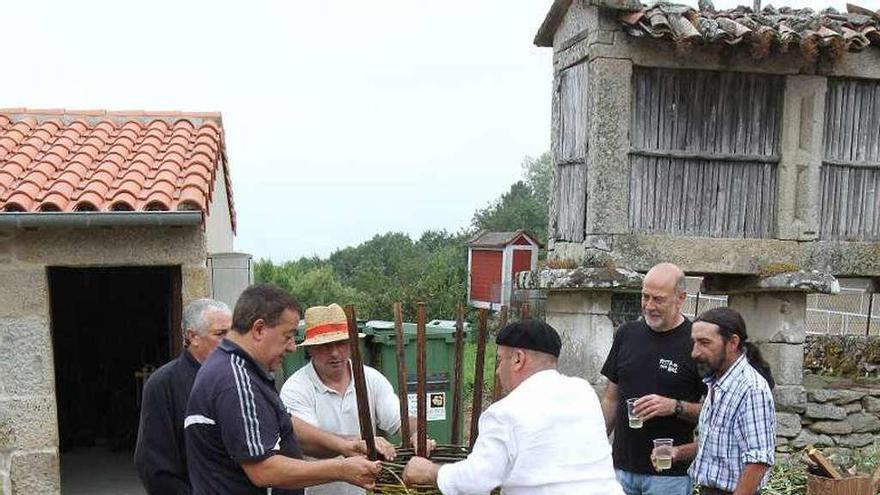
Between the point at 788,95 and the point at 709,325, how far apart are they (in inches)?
173

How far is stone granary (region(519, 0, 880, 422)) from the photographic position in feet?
23.5

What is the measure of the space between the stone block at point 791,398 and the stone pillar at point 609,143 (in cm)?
212

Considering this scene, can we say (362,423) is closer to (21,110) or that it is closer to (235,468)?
(235,468)

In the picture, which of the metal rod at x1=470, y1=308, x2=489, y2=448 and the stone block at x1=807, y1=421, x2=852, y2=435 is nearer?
the metal rod at x1=470, y1=308, x2=489, y2=448

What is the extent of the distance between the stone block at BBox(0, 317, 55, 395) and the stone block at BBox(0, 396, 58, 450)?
77mm

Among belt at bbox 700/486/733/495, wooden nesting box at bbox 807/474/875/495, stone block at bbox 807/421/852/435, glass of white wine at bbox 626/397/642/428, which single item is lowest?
stone block at bbox 807/421/852/435

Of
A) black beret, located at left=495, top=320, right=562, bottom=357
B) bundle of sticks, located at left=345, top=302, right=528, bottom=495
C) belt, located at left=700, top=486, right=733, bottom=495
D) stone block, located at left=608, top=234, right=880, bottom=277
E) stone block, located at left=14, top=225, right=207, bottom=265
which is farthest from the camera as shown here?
stone block, located at left=608, top=234, right=880, bottom=277

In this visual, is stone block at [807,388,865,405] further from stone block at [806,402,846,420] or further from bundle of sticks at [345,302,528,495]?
bundle of sticks at [345,302,528,495]

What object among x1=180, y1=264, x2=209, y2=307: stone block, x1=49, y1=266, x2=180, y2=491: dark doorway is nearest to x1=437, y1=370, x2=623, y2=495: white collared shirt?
x1=180, y1=264, x2=209, y2=307: stone block

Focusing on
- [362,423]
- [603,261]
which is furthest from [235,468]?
[603,261]

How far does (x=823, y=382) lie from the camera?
8.31 metres

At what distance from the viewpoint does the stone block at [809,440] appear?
7.76 meters

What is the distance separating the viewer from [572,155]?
25.7ft

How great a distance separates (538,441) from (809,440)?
231 inches
